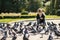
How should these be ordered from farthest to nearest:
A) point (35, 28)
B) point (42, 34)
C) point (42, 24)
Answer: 1. point (42, 24)
2. point (35, 28)
3. point (42, 34)

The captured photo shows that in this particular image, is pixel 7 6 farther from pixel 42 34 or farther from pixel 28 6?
pixel 42 34

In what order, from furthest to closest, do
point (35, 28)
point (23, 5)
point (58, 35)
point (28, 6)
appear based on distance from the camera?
1. point (28, 6)
2. point (23, 5)
3. point (35, 28)
4. point (58, 35)

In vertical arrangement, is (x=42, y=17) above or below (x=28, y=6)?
above

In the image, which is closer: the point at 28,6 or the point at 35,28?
the point at 35,28

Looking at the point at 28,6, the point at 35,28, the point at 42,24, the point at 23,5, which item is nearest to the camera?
the point at 35,28

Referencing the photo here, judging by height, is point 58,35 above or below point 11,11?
above

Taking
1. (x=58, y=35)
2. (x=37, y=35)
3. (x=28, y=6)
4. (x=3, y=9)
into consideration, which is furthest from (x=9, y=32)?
(x=28, y=6)

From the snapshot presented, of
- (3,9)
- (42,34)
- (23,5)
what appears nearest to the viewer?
(42,34)

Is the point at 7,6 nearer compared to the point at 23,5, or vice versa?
the point at 7,6

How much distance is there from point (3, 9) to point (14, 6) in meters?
3.03

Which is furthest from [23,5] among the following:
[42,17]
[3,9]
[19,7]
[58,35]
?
[58,35]

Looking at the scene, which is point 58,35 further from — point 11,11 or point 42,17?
point 11,11

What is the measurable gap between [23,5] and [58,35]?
4535 cm

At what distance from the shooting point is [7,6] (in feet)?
181
